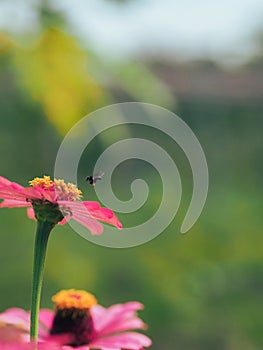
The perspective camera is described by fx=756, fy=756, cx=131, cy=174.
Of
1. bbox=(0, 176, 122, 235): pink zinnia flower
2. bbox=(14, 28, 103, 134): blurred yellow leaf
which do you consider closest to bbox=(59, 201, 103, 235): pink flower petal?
bbox=(0, 176, 122, 235): pink zinnia flower

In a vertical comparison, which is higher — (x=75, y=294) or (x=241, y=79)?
(x=241, y=79)

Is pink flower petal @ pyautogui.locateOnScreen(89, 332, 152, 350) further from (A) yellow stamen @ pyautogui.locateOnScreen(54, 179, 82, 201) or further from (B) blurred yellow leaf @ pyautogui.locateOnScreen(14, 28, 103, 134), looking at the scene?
(B) blurred yellow leaf @ pyautogui.locateOnScreen(14, 28, 103, 134)

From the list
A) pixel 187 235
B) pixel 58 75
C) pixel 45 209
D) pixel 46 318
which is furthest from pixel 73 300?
pixel 187 235

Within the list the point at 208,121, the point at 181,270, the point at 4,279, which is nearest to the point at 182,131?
the point at 181,270

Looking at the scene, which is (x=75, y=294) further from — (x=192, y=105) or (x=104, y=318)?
(x=192, y=105)

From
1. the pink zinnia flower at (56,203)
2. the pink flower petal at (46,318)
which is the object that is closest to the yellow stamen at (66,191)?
the pink zinnia flower at (56,203)

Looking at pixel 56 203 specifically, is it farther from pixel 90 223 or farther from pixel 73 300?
pixel 73 300
